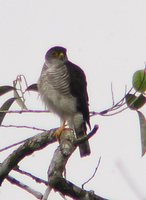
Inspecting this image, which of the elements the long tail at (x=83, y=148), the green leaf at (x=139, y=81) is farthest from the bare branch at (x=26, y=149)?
the long tail at (x=83, y=148)

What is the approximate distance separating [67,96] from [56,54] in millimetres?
878

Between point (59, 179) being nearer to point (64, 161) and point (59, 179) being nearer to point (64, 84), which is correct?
point (64, 161)

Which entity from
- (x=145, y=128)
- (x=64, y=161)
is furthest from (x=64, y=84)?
(x=64, y=161)

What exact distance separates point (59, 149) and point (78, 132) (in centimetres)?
218

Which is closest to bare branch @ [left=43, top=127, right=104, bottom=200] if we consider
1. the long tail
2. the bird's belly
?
the long tail

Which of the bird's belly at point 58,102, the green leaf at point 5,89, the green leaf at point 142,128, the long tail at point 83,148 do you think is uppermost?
the green leaf at point 5,89

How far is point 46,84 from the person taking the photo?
639 cm

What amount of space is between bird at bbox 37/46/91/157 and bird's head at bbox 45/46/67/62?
375 millimetres

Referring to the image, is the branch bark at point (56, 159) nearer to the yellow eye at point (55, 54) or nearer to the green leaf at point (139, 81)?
the green leaf at point (139, 81)

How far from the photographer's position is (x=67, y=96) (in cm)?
646

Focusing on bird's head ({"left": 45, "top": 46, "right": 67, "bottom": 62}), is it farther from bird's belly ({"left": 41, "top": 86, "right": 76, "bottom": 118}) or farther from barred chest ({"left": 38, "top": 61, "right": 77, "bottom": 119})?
bird's belly ({"left": 41, "top": 86, "right": 76, "bottom": 118})

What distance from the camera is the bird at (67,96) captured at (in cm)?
638

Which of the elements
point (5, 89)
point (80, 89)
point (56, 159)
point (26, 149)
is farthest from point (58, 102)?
point (56, 159)

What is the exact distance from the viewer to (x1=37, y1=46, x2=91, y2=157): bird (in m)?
6.38
